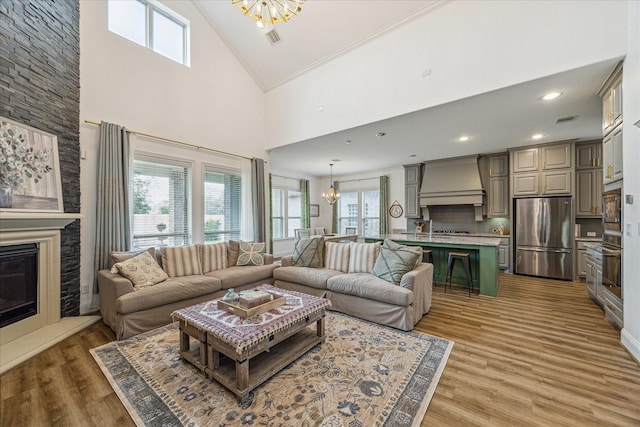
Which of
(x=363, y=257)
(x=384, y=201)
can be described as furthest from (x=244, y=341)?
(x=384, y=201)

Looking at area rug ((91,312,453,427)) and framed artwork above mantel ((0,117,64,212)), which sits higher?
framed artwork above mantel ((0,117,64,212))

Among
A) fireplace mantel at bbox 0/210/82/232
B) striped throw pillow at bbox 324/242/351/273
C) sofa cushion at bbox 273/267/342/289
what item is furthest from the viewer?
striped throw pillow at bbox 324/242/351/273

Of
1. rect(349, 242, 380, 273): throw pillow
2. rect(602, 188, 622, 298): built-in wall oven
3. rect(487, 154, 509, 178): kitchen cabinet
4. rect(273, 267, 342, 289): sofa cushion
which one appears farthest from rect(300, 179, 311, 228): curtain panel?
rect(602, 188, 622, 298): built-in wall oven

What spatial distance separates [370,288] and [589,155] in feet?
17.6

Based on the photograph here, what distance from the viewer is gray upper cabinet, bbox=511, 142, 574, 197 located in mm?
4980

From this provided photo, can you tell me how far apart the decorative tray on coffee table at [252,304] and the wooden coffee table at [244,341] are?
38 mm

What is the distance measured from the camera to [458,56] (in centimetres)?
317

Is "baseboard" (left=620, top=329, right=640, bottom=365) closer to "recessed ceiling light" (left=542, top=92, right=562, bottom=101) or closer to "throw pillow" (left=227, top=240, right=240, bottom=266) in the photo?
"recessed ceiling light" (left=542, top=92, right=562, bottom=101)

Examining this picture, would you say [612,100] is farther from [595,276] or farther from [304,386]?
[304,386]

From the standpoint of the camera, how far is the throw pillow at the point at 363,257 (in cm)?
363

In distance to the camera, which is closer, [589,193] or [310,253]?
[310,253]

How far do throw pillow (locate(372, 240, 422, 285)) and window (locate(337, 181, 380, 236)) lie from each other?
470 cm

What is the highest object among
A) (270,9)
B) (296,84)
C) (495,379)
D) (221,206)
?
(296,84)

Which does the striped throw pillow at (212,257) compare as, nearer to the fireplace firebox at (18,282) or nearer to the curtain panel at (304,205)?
the fireplace firebox at (18,282)
